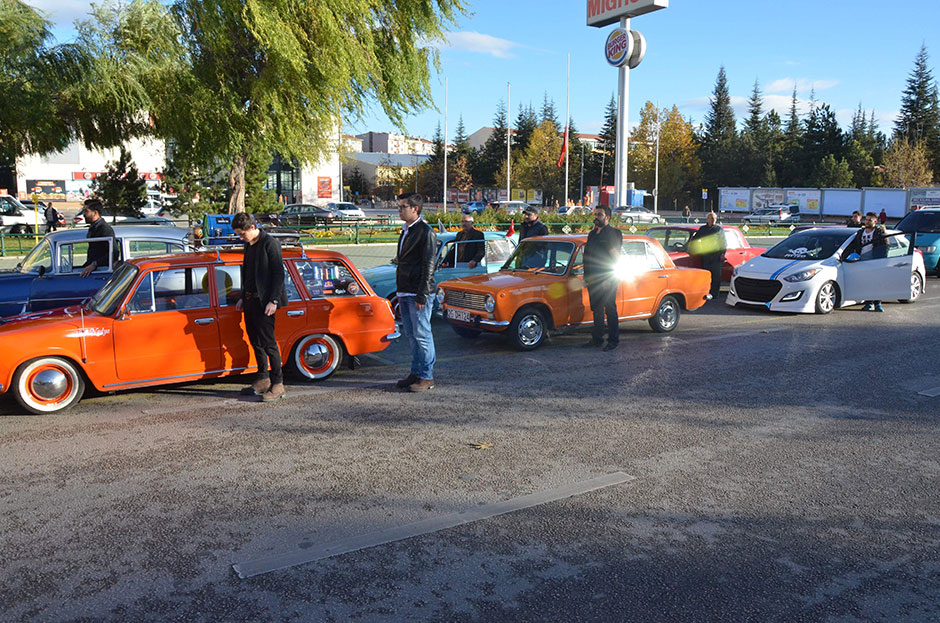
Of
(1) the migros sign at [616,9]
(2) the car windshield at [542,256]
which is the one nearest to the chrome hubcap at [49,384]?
(2) the car windshield at [542,256]

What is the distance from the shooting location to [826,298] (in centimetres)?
1250

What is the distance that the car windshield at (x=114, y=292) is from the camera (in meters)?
6.79

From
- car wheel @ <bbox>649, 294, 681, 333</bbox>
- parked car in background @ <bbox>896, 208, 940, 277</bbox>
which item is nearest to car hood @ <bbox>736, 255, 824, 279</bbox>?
car wheel @ <bbox>649, 294, 681, 333</bbox>

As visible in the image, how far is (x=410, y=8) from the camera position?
68.9 ft

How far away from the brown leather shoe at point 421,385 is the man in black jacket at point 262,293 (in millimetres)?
1248

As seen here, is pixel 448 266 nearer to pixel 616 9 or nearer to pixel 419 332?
pixel 419 332

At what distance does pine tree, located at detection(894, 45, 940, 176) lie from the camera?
80875mm

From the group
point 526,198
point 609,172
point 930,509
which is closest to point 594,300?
point 930,509

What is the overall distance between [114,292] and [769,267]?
1045cm

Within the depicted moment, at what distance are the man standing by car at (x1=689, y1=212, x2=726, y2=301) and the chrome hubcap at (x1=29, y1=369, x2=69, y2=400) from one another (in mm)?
11062

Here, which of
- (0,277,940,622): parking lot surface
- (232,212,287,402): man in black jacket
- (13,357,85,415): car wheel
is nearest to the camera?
(0,277,940,622): parking lot surface

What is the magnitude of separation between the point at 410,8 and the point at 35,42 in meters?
9.59

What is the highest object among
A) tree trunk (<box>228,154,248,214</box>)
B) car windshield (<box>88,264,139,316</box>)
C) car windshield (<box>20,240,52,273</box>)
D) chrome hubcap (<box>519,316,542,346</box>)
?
tree trunk (<box>228,154,248,214</box>)

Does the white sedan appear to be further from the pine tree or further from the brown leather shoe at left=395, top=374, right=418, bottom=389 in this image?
the pine tree
